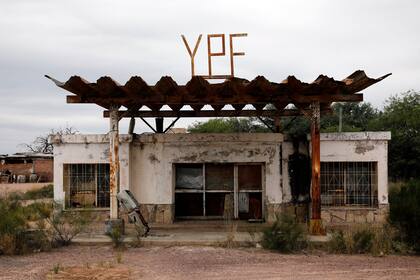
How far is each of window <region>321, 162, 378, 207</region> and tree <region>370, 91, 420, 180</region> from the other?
15021 mm

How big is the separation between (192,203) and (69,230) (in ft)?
14.6

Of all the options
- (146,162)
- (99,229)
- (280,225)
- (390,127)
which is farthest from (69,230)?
(390,127)

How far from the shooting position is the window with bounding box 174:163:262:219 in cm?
1623

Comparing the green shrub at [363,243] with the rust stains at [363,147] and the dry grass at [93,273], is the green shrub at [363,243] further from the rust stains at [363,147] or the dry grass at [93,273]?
the dry grass at [93,273]

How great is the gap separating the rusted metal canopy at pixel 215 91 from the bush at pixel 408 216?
8.67 ft

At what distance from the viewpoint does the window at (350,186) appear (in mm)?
15594

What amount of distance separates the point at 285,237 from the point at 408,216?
259cm

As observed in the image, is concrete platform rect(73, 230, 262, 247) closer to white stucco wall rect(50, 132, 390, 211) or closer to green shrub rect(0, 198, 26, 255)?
green shrub rect(0, 198, 26, 255)

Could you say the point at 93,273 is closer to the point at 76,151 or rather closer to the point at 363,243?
the point at 363,243

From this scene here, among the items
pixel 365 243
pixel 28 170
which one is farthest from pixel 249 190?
pixel 28 170

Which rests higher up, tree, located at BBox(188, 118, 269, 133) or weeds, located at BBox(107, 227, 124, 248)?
tree, located at BBox(188, 118, 269, 133)

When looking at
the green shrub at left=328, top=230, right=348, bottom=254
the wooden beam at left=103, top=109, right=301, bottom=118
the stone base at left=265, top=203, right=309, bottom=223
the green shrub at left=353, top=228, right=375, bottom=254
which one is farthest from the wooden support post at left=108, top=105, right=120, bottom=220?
the green shrub at left=353, top=228, right=375, bottom=254

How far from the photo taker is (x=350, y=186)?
15625mm

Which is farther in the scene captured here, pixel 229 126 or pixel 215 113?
pixel 229 126
